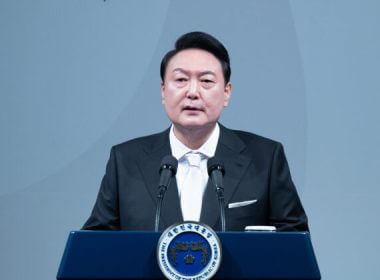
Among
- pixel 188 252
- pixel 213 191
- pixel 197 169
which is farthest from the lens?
pixel 197 169

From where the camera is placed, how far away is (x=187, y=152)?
2.31m

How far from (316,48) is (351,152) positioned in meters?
0.50

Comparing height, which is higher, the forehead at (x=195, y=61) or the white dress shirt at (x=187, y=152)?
the forehead at (x=195, y=61)

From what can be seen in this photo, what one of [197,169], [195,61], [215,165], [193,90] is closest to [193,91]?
[193,90]

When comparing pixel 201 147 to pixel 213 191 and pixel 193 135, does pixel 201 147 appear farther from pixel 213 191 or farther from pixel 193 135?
pixel 213 191

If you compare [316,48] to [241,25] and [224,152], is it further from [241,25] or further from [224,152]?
[224,152]

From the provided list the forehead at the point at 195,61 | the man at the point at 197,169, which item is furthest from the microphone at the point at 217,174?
the forehead at the point at 195,61

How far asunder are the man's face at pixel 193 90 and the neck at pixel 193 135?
Result: 1.1 inches

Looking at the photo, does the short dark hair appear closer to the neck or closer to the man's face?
the man's face

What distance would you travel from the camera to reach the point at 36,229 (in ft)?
10.2

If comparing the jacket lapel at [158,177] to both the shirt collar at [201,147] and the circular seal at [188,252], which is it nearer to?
the shirt collar at [201,147]

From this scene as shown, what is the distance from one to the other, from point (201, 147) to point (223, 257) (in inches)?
36.1

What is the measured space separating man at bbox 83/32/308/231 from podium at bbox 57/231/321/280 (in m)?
0.59

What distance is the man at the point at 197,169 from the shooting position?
2146 mm
